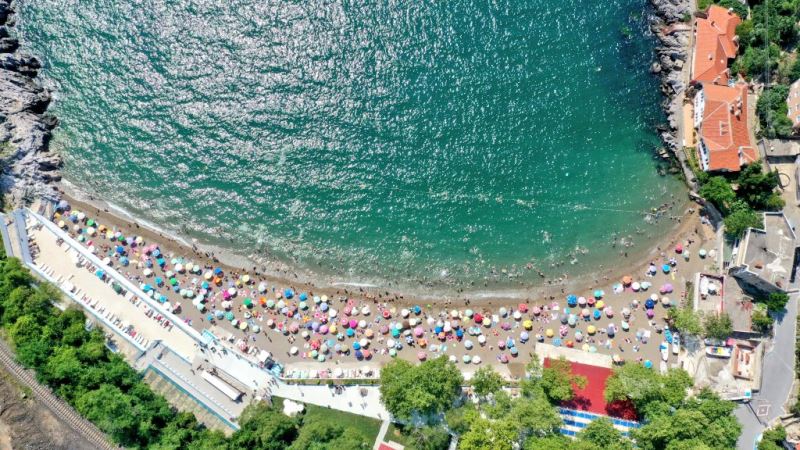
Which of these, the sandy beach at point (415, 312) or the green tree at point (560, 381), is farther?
the sandy beach at point (415, 312)

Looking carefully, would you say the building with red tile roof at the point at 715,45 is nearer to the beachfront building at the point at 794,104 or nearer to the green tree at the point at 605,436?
the beachfront building at the point at 794,104

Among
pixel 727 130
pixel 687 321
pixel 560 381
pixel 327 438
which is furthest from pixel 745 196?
pixel 327 438

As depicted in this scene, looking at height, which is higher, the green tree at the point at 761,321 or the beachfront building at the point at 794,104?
the beachfront building at the point at 794,104

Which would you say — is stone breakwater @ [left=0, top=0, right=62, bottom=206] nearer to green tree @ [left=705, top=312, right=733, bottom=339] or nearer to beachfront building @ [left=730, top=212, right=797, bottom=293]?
green tree @ [left=705, top=312, right=733, bottom=339]

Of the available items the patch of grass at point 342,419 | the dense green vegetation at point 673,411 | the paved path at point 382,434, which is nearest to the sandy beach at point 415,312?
the patch of grass at point 342,419

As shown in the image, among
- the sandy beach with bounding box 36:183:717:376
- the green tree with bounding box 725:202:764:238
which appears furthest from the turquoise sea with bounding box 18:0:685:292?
the green tree with bounding box 725:202:764:238

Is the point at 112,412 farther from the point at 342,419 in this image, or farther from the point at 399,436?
the point at 399,436

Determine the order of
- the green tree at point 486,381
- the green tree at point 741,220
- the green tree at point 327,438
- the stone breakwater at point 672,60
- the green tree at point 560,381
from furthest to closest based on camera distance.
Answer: the stone breakwater at point 672,60 < the green tree at point 741,220 < the green tree at point 486,381 < the green tree at point 560,381 < the green tree at point 327,438

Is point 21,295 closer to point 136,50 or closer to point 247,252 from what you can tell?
point 247,252
